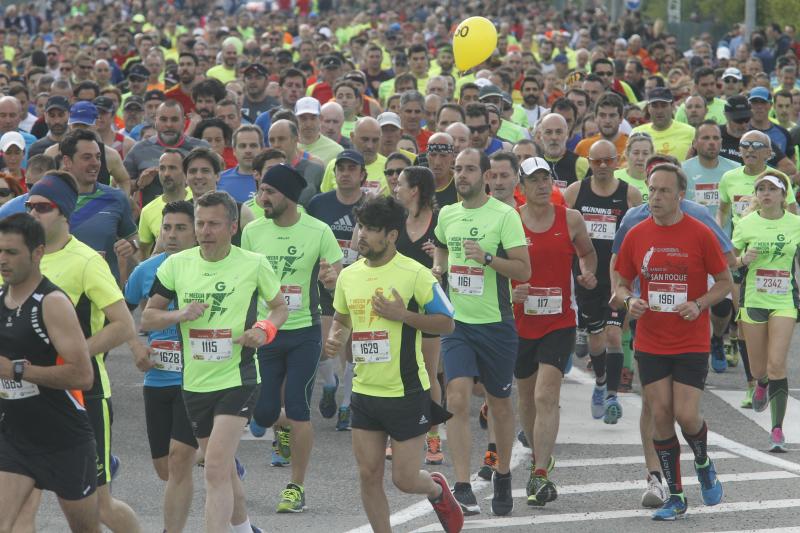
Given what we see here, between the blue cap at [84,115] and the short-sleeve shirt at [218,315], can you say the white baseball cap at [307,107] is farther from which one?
the short-sleeve shirt at [218,315]

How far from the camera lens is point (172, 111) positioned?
1369 centimetres

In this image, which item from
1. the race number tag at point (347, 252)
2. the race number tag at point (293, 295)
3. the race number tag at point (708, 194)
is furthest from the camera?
the race number tag at point (708, 194)

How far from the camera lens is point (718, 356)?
46.4 feet

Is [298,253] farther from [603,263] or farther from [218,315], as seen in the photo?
[603,263]

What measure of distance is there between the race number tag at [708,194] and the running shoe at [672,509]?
16.8ft

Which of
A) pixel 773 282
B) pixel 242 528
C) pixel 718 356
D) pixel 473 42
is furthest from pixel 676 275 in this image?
pixel 473 42

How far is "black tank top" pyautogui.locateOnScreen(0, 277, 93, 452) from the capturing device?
22.1 ft

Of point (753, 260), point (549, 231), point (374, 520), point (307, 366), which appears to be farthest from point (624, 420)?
point (374, 520)

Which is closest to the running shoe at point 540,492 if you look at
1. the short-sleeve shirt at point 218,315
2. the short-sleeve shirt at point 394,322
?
the short-sleeve shirt at point 394,322

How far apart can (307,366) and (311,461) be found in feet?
4.11

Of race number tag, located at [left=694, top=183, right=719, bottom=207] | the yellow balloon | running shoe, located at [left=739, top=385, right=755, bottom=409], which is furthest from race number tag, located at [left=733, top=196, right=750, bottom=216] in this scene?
the yellow balloon

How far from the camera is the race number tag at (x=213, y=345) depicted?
797 cm

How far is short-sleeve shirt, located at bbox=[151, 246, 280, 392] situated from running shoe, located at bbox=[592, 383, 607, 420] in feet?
15.1

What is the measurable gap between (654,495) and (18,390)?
4236 millimetres
